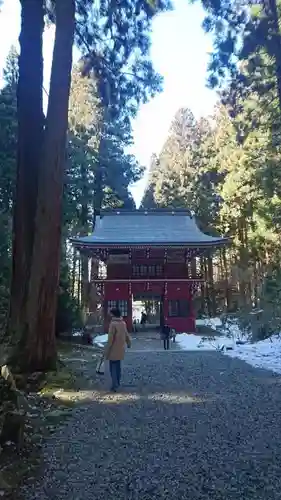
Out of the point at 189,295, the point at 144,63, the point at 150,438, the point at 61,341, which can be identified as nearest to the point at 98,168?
the point at 189,295

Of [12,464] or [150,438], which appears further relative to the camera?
[150,438]

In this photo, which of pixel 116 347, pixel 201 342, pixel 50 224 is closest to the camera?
pixel 116 347

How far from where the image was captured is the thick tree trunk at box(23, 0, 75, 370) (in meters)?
7.19

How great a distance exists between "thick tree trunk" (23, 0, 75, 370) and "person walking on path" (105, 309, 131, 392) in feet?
3.22

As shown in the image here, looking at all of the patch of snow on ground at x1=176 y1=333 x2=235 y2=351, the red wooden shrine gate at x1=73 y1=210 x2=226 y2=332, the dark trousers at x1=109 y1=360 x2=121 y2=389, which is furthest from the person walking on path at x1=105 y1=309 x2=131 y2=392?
the red wooden shrine gate at x1=73 y1=210 x2=226 y2=332

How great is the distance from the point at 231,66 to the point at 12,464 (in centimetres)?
1106

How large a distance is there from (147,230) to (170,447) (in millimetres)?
22168

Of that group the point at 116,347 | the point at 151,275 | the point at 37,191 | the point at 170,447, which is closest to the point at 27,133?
the point at 37,191

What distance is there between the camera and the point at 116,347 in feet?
23.7

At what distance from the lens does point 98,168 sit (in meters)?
32.8

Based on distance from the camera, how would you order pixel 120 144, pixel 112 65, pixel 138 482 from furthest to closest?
pixel 120 144 → pixel 112 65 → pixel 138 482

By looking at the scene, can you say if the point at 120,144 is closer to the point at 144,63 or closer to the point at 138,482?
the point at 144,63

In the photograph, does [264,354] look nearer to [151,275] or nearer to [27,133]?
[27,133]

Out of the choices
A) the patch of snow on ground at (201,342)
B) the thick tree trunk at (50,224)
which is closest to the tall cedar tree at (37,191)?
the thick tree trunk at (50,224)
